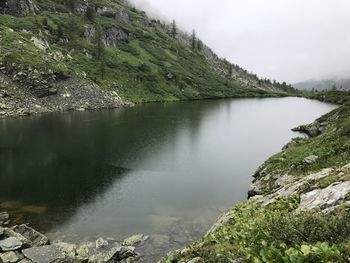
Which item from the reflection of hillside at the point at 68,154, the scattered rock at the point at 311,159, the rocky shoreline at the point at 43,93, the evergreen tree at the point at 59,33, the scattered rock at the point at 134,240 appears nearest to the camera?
the scattered rock at the point at 134,240

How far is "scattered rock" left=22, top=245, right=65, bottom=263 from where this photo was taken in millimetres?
28656

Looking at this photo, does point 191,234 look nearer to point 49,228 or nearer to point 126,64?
point 49,228

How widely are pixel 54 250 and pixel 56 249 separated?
230mm

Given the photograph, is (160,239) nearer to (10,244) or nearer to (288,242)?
(10,244)

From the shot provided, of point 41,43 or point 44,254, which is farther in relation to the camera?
point 41,43

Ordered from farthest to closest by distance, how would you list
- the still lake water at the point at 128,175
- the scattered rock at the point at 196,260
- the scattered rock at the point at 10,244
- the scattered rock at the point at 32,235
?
1. the still lake water at the point at 128,175
2. the scattered rock at the point at 32,235
3. the scattered rock at the point at 10,244
4. the scattered rock at the point at 196,260

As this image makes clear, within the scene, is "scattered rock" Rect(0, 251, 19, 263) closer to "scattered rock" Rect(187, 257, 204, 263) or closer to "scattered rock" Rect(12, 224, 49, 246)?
"scattered rock" Rect(12, 224, 49, 246)

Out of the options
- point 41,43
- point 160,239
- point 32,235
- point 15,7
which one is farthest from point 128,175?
point 15,7

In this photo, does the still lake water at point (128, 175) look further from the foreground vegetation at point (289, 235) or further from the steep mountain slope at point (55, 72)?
the steep mountain slope at point (55, 72)

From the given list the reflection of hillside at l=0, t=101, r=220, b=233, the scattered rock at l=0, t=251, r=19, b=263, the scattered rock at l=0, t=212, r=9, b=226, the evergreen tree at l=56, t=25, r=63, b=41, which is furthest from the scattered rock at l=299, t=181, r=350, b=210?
the evergreen tree at l=56, t=25, r=63, b=41

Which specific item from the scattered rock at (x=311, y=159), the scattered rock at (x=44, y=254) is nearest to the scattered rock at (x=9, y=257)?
the scattered rock at (x=44, y=254)

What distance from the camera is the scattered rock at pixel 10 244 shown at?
29.6m

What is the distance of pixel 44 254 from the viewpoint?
96.1ft

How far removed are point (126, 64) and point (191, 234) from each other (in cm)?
17388
